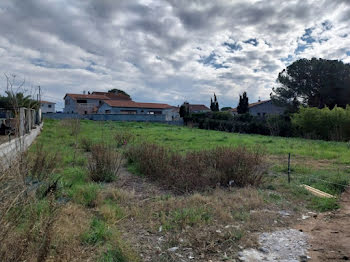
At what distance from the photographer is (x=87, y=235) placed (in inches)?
110

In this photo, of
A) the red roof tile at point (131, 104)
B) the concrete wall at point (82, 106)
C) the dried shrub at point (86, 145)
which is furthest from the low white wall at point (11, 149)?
the concrete wall at point (82, 106)

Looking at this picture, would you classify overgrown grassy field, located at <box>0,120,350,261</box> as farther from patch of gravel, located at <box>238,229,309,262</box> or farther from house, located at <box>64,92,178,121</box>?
house, located at <box>64,92,178,121</box>

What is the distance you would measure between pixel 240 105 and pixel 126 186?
41.2m

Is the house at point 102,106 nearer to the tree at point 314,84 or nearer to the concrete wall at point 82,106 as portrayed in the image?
the concrete wall at point 82,106

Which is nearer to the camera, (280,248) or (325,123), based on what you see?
(280,248)

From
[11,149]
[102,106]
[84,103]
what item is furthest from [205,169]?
[84,103]

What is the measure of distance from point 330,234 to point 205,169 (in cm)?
261

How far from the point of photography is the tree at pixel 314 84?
25.9 meters

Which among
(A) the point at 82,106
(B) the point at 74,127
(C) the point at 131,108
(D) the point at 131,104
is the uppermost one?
(D) the point at 131,104

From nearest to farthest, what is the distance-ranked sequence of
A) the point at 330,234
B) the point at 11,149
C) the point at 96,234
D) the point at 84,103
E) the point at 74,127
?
the point at 96,234, the point at 330,234, the point at 11,149, the point at 74,127, the point at 84,103

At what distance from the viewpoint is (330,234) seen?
312cm

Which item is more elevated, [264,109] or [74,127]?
[264,109]


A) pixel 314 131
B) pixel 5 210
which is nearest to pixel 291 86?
pixel 314 131

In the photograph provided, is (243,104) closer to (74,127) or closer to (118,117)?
(118,117)
